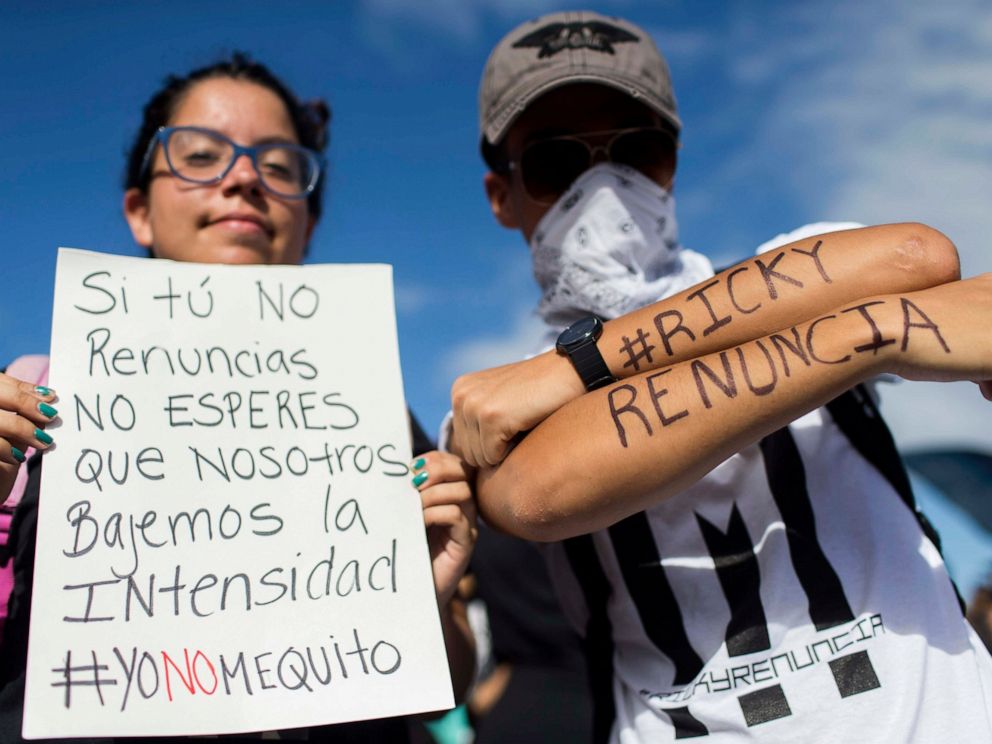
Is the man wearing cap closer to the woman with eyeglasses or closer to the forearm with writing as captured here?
the forearm with writing

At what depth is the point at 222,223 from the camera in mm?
2131

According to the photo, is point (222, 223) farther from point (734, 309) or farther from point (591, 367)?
point (734, 309)

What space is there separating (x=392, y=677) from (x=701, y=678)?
2.27 feet

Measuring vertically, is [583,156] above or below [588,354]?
above

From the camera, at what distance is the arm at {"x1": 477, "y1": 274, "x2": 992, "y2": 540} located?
1.32 metres

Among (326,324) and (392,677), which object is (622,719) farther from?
(326,324)

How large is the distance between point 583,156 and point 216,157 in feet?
3.49

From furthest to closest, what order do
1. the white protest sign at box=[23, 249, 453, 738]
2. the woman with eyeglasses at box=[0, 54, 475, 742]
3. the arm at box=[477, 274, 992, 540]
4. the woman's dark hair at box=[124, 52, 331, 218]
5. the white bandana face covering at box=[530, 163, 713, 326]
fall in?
the woman's dark hair at box=[124, 52, 331, 218]
the white bandana face covering at box=[530, 163, 713, 326]
the woman with eyeglasses at box=[0, 54, 475, 742]
the white protest sign at box=[23, 249, 453, 738]
the arm at box=[477, 274, 992, 540]

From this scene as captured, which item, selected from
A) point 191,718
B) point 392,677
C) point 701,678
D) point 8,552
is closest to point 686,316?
point 701,678

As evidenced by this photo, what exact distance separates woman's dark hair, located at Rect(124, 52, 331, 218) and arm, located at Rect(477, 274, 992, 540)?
1.55 m

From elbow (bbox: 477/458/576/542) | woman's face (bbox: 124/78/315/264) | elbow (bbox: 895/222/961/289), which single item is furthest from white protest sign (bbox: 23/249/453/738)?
elbow (bbox: 895/222/961/289)

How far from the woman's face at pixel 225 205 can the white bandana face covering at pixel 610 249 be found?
77cm

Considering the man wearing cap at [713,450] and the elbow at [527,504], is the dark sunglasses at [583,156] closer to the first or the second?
the man wearing cap at [713,450]

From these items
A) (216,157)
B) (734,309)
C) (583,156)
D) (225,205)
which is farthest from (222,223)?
(734,309)
